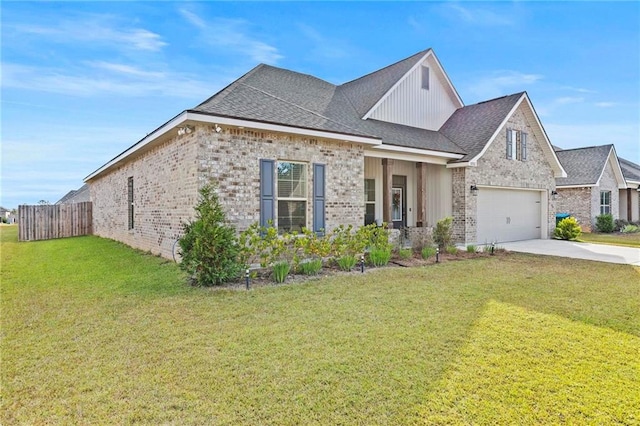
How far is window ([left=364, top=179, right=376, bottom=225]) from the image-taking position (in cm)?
1425

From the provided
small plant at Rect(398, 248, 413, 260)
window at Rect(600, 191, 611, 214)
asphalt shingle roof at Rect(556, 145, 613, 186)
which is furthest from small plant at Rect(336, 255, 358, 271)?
window at Rect(600, 191, 611, 214)

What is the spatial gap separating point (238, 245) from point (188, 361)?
386cm

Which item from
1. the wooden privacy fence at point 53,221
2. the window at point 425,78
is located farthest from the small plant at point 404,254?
the wooden privacy fence at point 53,221

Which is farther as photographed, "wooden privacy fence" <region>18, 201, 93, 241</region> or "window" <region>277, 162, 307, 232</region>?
"wooden privacy fence" <region>18, 201, 93, 241</region>

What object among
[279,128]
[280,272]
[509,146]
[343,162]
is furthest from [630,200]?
[280,272]

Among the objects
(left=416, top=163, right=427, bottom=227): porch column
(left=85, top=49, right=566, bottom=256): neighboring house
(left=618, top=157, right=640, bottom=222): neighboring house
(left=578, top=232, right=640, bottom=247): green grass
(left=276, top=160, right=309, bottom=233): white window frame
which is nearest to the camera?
(left=85, top=49, right=566, bottom=256): neighboring house

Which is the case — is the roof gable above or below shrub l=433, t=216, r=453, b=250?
above

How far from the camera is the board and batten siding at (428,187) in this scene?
14.2 meters

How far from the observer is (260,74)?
13.1 meters

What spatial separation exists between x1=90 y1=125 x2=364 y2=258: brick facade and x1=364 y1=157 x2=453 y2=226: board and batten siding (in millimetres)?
3769

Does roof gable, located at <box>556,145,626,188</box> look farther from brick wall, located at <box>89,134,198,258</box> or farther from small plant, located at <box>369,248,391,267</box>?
brick wall, located at <box>89,134,198,258</box>

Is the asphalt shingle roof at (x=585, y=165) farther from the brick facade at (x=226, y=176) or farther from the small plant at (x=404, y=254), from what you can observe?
the brick facade at (x=226, y=176)

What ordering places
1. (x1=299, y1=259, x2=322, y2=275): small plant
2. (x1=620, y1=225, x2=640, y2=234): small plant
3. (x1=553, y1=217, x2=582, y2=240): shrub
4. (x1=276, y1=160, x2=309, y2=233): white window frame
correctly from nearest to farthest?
(x1=299, y1=259, x2=322, y2=275): small plant < (x1=276, y1=160, x2=309, y2=233): white window frame < (x1=553, y1=217, x2=582, y2=240): shrub < (x1=620, y1=225, x2=640, y2=234): small plant

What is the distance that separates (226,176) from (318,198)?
8.59 ft
